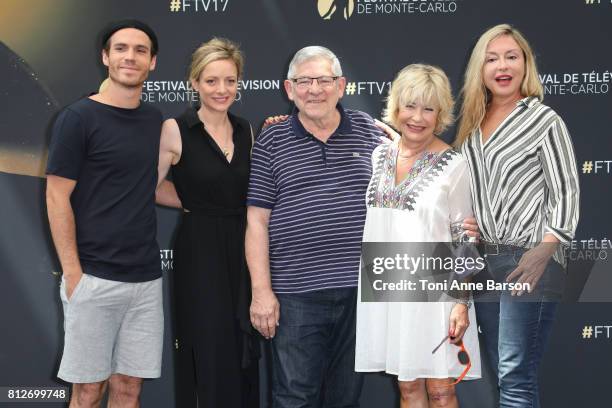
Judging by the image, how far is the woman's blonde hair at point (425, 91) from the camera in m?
2.26

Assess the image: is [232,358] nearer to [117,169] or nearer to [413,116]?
[117,169]

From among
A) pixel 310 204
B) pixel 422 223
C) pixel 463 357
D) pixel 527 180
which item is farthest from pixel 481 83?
pixel 463 357

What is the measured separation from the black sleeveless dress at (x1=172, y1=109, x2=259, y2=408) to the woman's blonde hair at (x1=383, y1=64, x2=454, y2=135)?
653mm

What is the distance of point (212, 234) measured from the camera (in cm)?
257

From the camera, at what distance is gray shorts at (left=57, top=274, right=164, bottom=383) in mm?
2459

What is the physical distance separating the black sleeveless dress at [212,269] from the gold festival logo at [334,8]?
96cm

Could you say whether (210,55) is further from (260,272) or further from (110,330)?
(110,330)

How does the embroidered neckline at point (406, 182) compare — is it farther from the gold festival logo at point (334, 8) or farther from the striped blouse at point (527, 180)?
the gold festival logo at point (334, 8)

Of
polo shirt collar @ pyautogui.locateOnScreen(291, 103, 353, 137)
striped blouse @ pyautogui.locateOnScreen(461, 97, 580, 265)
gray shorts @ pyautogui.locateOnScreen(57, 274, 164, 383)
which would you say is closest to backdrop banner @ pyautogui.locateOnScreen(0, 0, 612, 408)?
gray shorts @ pyautogui.locateOnScreen(57, 274, 164, 383)

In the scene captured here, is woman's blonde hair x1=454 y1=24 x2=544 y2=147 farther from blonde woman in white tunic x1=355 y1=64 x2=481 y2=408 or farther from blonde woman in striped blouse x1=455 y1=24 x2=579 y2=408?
blonde woman in white tunic x1=355 y1=64 x2=481 y2=408

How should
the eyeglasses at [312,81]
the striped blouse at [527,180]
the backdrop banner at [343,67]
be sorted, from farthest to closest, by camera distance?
1. the backdrop banner at [343,67]
2. the eyeglasses at [312,81]
3. the striped blouse at [527,180]

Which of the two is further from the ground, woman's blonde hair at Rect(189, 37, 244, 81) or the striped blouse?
woman's blonde hair at Rect(189, 37, 244, 81)

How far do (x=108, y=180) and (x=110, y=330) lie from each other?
0.54m

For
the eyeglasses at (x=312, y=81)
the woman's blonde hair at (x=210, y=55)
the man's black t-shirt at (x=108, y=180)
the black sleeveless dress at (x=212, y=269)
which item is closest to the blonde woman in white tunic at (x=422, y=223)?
the eyeglasses at (x=312, y=81)
